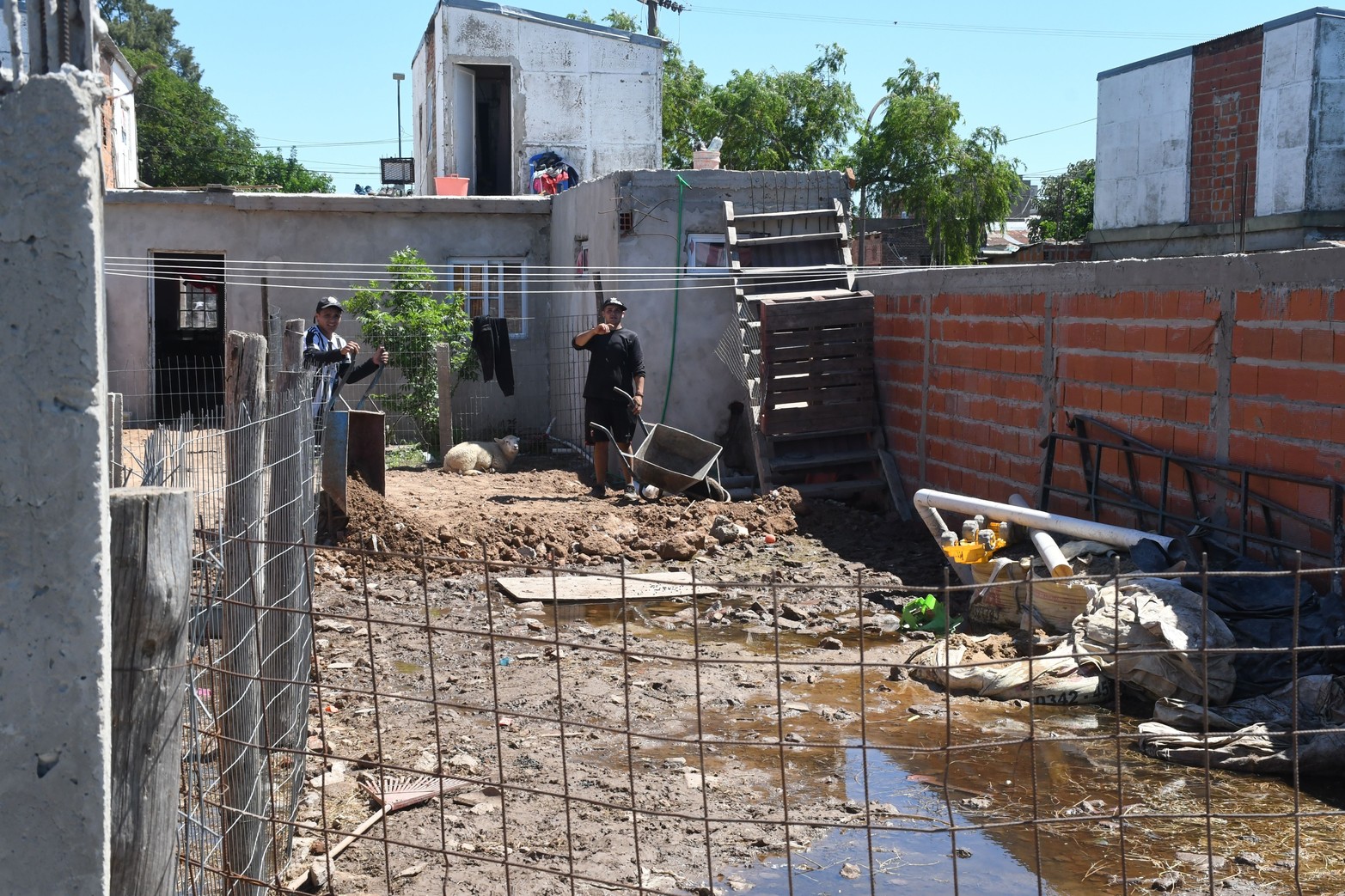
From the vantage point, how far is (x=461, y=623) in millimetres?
7812

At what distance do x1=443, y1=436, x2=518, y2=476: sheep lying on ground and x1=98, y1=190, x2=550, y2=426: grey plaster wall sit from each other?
2400 millimetres

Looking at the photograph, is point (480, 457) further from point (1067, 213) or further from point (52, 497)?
point (1067, 213)

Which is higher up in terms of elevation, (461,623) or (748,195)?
(748,195)

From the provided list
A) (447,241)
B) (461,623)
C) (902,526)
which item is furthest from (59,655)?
(447,241)

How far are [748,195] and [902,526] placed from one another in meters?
4.31

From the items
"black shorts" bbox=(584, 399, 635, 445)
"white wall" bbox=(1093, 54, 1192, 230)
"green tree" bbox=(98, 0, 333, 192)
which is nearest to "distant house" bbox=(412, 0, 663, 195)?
"white wall" bbox=(1093, 54, 1192, 230)

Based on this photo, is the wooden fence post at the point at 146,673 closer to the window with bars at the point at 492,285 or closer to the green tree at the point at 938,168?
the window with bars at the point at 492,285

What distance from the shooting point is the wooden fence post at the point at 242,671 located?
11.1ft

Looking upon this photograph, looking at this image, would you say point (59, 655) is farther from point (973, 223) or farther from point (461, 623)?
point (973, 223)

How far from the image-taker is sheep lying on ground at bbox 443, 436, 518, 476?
12875 mm

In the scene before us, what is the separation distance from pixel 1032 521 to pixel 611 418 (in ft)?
15.1

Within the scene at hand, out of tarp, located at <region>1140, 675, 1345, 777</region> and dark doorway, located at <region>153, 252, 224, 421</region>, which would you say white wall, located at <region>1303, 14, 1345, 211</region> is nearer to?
tarp, located at <region>1140, 675, 1345, 777</region>

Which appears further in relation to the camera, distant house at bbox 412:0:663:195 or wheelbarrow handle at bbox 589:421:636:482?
distant house at bbox 412:0:663:195

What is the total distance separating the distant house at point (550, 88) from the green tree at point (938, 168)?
823cm
